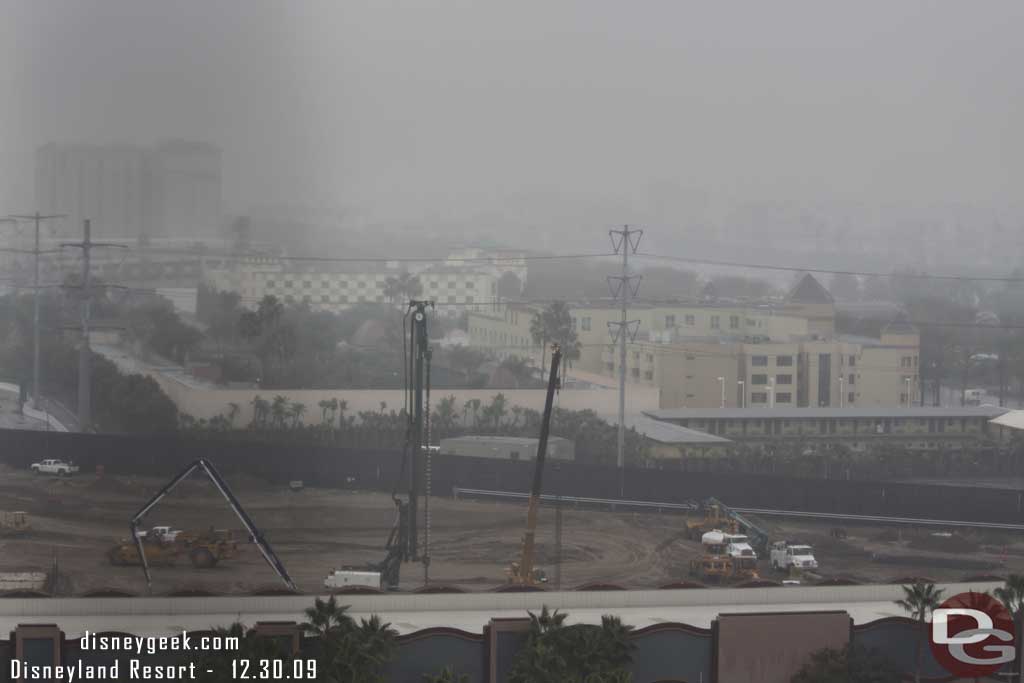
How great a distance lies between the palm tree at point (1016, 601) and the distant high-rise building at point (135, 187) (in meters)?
6.67

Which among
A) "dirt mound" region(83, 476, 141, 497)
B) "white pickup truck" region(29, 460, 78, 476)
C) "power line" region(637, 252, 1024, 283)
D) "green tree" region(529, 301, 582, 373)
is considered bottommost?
"dirt mound" region(83, 476, 141, 497)

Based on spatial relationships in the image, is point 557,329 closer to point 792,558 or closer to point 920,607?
point 792,558

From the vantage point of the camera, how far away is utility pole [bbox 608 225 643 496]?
11.0 meters

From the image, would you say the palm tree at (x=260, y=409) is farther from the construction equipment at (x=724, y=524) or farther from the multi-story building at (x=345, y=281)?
the construction equipment at (x=724, y=524)

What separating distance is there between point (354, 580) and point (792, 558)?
126 inches

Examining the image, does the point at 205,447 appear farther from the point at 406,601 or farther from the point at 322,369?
the point at 406,601

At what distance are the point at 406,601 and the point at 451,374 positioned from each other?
2.75 m

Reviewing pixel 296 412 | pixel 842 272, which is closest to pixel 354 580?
pixel 296 412

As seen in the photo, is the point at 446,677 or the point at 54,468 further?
the point at 54,468

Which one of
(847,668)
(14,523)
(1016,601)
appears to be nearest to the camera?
(847,668)

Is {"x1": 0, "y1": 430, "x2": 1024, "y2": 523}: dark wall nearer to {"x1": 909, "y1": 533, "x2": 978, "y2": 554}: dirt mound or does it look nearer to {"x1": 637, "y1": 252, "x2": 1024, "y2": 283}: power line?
{"x1": 909, "y1": 533, "x2": 978, "y2": 554}: dirt mound

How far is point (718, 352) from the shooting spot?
36.6 ft

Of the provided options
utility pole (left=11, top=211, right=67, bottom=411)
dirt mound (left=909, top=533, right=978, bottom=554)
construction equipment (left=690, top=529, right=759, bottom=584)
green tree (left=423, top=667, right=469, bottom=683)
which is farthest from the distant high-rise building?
dirt mound (left=909, top=533, right=978, bottom=554)

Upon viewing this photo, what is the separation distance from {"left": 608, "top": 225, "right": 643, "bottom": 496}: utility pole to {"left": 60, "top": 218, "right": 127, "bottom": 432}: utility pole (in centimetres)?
408
